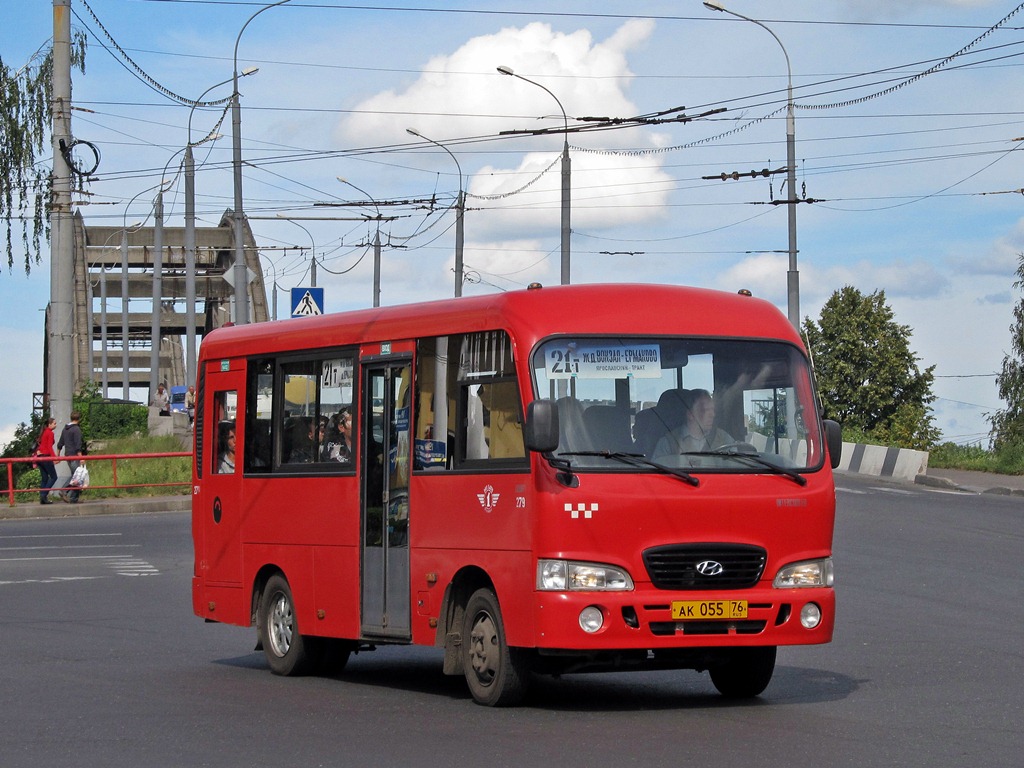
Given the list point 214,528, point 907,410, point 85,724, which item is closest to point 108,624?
point 214,528

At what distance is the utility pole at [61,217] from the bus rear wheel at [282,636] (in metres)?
18.6

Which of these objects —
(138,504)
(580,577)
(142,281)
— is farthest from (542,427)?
(142,281)

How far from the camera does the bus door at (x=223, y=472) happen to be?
14.1 meters

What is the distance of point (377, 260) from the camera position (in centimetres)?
5119

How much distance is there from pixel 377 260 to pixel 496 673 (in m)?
41.3

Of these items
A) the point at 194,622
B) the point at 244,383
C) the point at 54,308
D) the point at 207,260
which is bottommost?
the point at 194,622

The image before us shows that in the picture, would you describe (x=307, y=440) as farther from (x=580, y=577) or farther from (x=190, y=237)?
(x=190, y=237)

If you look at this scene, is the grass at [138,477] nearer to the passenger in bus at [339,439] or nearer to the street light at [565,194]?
the street light at [565,194]

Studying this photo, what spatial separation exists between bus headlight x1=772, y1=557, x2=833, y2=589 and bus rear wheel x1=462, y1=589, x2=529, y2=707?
1599 millimetres

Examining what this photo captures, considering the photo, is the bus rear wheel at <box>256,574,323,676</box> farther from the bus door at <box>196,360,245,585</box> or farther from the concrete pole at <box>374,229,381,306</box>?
the concrete pole at <box>374,229,381,306</box>

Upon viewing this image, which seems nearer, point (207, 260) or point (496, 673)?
point (496, 673)

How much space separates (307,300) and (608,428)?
21.0 m

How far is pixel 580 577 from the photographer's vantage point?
10.0 meters

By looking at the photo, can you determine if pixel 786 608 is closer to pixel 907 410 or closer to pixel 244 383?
pixel 244 383
